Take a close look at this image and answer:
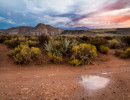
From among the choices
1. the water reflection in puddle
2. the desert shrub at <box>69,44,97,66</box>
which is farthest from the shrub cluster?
the water reflection in puddle

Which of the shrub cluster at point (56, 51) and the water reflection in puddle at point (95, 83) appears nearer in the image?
the water reflection in puddle at point (95, 83)

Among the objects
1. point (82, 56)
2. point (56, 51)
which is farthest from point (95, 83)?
point (56, 51)

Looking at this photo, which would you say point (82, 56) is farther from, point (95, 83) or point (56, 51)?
point (95, 83)

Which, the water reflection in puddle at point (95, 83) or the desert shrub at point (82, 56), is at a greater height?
the desert shrub at point (82, 56)

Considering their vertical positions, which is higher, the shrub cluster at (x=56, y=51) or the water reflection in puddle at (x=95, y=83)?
the shrub cluster at (x=56, y=51)

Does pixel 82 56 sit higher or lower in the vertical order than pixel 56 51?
lower

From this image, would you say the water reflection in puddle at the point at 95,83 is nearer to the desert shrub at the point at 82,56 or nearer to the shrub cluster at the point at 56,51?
the desert shrub at the point at 82,56

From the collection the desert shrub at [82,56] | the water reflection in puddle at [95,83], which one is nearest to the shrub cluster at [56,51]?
the desert shrub at [82,56]

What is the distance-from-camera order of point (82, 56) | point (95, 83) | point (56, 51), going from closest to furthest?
point (95, 83) < point (82, 56) < point (56, 51)

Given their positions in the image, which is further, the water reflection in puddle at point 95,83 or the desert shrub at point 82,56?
the desert shrub at point 82,56

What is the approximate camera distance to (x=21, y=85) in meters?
Answer: 3.42

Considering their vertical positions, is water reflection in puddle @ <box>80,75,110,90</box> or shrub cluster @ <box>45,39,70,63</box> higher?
shrub cluster @ <box>45,39,70,63</box>

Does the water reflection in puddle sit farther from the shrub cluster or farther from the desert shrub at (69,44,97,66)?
the shrub cluster

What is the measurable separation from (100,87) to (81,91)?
2.87 feet
